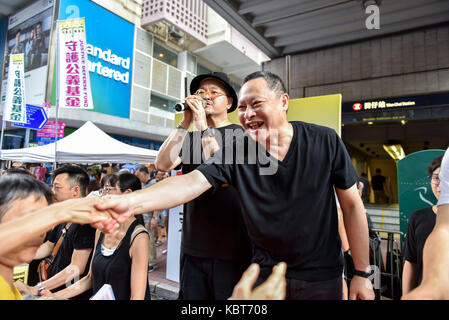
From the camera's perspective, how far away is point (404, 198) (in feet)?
11.5

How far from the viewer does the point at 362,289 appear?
125 centimetres

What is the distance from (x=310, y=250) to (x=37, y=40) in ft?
55.0

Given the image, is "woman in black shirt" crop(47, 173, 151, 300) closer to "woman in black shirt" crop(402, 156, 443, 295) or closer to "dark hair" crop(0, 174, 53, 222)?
"dark hair" crop(0, 174, 53, 222)

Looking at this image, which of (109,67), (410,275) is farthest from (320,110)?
(109,67)

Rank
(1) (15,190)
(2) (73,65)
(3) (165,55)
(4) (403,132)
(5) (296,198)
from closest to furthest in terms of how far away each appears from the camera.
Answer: (1) (15,190), (5) (296,198), (2) (73,65), (4) (403,132), (3) (165,55)

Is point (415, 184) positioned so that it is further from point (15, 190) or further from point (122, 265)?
point (15, 190)

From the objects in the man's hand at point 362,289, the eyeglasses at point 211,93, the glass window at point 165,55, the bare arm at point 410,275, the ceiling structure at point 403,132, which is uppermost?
the glass window at point 165,55

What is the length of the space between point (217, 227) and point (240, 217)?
6.1 inches

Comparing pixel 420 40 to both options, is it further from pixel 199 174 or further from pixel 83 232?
pixel 83 232

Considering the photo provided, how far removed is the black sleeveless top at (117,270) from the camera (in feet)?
5.52

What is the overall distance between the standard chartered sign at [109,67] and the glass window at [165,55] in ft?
8.15

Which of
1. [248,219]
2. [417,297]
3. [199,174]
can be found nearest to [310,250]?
[248,219]

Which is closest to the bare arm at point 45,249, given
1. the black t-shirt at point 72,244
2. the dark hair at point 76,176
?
the black t-shirt at point 72,244

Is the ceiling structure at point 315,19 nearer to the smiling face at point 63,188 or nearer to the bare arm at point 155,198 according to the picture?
the smiling face at point 63,188
